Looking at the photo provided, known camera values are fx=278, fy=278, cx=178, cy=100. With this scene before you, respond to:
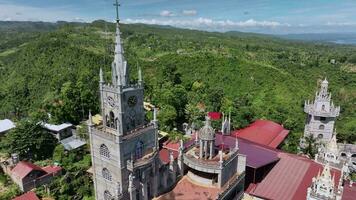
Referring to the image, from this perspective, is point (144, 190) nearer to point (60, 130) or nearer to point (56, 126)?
point (60, 130)

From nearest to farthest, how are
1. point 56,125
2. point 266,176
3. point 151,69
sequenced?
point 266,176 → point 56,125 → point 151,69

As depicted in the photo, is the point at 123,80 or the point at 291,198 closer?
the point at 123,80

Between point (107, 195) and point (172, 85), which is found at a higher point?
point (172, 85)

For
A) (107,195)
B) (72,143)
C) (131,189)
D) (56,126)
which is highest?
(131,189)

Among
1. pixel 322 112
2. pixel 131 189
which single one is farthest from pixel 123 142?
pixel 322 112

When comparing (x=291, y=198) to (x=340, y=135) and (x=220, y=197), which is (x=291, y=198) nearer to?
(x=220, y=197)

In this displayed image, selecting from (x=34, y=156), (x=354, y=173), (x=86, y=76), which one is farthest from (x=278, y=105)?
(x=34, y=156)

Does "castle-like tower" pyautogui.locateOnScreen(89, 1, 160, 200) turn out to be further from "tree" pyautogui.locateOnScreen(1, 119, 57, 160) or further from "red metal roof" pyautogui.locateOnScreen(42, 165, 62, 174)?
"tree" pyautogui.locateOnScreen(1, 119, 57, 160)
